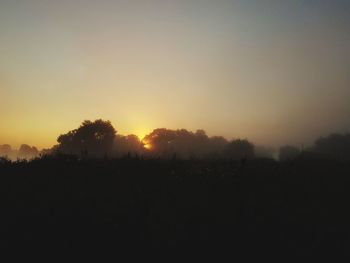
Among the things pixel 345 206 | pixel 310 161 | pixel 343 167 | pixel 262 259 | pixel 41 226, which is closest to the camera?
pixel 262 259

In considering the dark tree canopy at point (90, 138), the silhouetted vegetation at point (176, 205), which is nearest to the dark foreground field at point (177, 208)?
the silhouetted vegetation at point (176, 205)

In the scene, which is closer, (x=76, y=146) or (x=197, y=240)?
(x=197, y=240)

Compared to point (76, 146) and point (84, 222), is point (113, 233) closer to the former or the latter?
point (84, 222)

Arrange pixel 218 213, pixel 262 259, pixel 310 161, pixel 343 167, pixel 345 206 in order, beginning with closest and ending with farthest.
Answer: pixel 262 259
pixel 218 213
pixel 345 206
pixel 343 167
pixel 310 161

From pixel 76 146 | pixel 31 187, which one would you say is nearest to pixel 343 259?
pixel 31 187

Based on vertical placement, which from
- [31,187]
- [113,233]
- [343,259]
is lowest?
[343,259]

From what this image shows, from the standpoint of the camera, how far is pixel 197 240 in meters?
15.0

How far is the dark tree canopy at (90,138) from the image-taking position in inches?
4001

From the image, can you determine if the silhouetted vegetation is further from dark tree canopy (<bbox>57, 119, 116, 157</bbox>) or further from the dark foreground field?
Result: dark tree canopy (<bbox>57, 119, 116, 157</bbox>)

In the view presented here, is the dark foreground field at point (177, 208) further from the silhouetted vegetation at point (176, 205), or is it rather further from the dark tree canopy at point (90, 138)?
the dark tree canopy at point (90, 138)

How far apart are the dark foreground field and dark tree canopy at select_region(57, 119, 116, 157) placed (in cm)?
7983

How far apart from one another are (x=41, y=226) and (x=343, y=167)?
18.7 meters

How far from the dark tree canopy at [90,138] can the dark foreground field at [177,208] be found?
79.8m

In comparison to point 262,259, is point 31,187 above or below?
above
